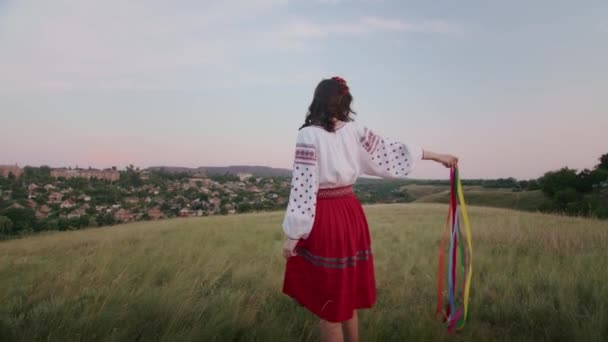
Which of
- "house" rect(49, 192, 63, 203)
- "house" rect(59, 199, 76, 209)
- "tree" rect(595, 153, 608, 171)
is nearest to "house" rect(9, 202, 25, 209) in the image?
"house" rect(49, 192, 63, 203)

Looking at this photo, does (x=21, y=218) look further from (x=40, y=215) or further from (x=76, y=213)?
(x=76, y=213)

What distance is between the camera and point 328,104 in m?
2.12

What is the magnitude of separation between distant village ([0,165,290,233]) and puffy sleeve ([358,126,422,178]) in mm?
26121

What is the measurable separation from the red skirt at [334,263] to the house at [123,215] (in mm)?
31403

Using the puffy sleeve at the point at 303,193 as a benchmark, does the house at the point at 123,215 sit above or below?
below

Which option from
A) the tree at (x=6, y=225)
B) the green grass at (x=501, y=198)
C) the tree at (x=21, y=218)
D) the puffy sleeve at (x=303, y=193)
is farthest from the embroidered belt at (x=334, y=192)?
the green grass at (x=501, y=198)

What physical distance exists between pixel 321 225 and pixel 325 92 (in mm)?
873

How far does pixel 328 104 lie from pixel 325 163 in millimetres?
386

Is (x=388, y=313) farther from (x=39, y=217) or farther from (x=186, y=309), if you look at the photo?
(x=39, y=217)

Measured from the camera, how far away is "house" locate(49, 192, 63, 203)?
29.5m

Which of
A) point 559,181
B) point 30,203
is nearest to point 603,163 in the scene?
point 559,181

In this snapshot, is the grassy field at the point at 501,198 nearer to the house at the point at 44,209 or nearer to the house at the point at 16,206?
the house at the point at 44,209

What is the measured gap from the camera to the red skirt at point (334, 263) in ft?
6.83

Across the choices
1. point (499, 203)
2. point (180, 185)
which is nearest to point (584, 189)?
point (499, 203)
